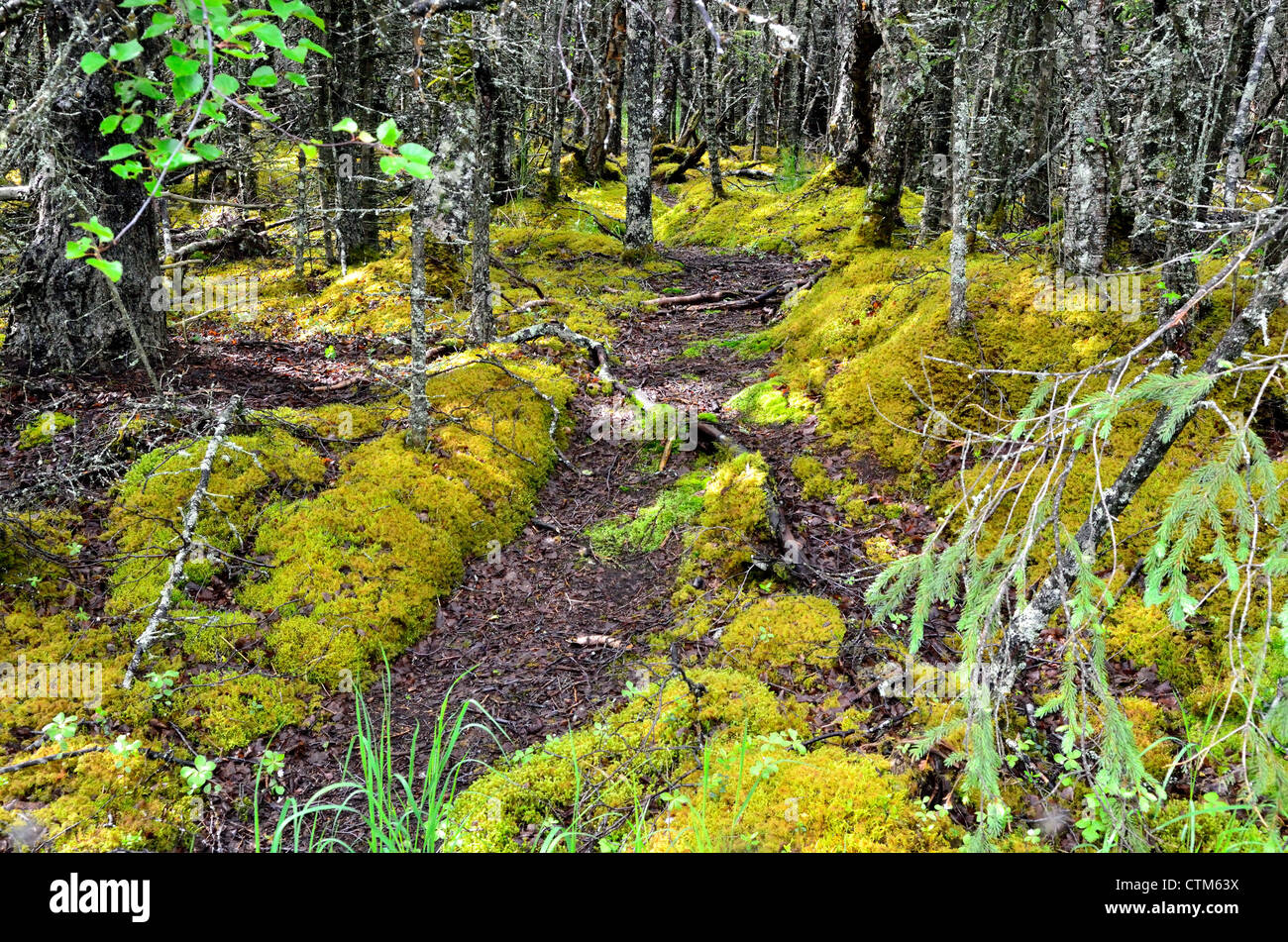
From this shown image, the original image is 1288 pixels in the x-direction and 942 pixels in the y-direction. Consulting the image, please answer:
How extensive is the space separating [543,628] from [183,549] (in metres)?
2.67

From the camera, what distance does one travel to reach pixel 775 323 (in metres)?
10.7

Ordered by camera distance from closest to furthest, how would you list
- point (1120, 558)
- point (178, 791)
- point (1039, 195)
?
point (178, 791), point (1120, 558), point (1039, 195)

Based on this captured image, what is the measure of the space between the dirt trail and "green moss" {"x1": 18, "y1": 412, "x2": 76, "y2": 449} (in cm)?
364

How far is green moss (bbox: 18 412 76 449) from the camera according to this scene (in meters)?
5.67

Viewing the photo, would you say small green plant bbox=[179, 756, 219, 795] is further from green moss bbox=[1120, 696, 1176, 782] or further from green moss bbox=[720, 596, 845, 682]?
green moss bbox=[1120, 696, 1176, 782]

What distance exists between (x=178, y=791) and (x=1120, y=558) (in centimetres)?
624

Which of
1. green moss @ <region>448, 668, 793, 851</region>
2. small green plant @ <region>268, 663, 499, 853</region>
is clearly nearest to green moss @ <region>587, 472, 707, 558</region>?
green moss @ <region>448, 668, 793, 851</region>

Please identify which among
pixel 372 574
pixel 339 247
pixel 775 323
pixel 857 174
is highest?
pixel 857 174

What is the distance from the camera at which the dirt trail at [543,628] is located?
4.30 m

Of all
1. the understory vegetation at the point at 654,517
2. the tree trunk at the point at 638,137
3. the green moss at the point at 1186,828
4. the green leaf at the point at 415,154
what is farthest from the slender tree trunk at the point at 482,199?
the green moss at the point at 1186,828

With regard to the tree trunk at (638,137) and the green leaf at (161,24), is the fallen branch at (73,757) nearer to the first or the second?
the green leaf at (161,24)

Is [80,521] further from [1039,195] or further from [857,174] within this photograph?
[857,174]
